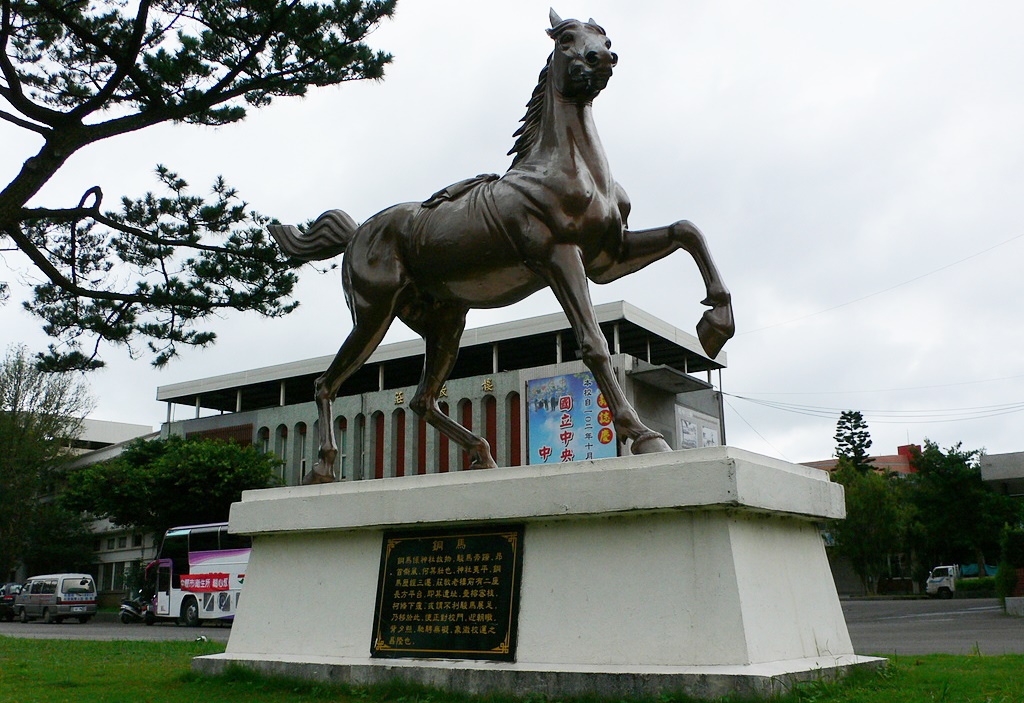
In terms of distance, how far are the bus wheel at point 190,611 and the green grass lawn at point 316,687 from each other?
18.2 metres

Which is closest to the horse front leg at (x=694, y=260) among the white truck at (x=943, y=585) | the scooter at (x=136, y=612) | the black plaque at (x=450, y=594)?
the black plaque at (x=450, y=594)

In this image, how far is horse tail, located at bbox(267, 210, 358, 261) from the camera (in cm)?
639

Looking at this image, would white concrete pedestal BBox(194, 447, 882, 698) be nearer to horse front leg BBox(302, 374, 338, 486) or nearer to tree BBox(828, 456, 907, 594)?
horse front leg BBox(302, 374, 338, 486)

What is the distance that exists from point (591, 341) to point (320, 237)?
2.48 m

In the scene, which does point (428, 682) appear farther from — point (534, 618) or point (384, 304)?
point (384, 304)

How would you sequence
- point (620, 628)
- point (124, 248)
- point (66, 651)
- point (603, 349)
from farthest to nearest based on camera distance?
point (124, 248) → point (66, 651) → point (603, 349) → point (620, 628)

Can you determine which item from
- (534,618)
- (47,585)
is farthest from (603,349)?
(47,585)

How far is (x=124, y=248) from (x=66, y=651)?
14.1 ft

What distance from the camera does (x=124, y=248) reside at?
33.2 feet

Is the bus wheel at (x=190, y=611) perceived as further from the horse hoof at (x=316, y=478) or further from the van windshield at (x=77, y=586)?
the horse hoof at (x=316, y=478)

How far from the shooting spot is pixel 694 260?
5234 millimetres

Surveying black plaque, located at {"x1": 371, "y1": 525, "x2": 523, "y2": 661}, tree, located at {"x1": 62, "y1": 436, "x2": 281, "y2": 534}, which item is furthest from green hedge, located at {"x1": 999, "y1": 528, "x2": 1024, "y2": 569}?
tree, located at {"x1": 62, "y1": 436, "x2": 281, "y2": 534}

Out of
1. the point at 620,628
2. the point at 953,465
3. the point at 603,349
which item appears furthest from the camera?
the point at 953,465

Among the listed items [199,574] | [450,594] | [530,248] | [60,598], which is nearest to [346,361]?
A: [530,248]
